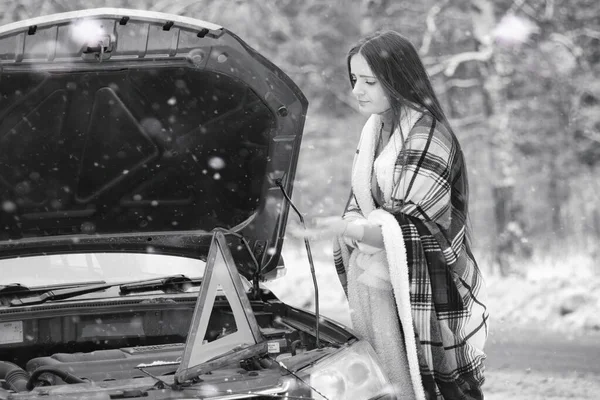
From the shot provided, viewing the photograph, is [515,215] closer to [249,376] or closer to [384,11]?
[384,11]

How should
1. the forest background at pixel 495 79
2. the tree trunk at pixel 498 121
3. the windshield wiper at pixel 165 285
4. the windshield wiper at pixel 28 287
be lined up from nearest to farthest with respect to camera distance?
the windshield wiper at pixel 28 287
the windshield wiper at pixel 165 285
the tree trunk at pixel 498 121
the forest background at pixel 495 79

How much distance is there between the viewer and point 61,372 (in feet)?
10.4

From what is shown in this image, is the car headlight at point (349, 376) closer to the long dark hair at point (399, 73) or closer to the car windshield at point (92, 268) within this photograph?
the long dark hair at point (399, 73)

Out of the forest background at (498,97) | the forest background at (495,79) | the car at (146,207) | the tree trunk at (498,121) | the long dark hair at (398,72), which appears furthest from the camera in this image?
the forest background at (495,79)

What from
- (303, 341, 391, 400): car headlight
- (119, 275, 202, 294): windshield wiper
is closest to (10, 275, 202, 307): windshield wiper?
(119, 275, 202, 294): windshield wiper

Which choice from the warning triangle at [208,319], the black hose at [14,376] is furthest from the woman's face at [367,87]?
the black hose at [14,376]

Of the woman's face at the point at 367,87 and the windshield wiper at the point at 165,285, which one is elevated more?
the woman's face at the point at 367,87

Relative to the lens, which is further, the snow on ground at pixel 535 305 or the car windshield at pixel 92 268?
the snow on ground at pixel 535 305

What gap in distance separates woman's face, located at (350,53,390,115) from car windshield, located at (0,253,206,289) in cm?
124

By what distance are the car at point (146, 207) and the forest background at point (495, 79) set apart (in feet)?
22.3

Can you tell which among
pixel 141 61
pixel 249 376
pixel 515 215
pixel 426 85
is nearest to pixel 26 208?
pixel 141 61

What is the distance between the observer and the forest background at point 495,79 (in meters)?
13.5

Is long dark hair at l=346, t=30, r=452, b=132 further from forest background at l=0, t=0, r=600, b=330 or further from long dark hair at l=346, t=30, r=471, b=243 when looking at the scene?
forest background at l=0, t=0, r=600, b=330

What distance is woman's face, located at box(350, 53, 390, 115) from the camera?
3672 mm
